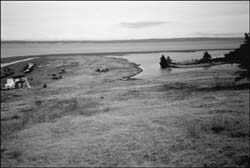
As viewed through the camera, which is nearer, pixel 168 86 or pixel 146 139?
pixel 146 139

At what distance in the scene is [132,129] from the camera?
18.0 m

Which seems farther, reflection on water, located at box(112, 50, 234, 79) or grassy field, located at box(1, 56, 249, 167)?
reflection on water, located at box(112, 50, 234, 79)

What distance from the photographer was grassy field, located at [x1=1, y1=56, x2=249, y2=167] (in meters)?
13.8

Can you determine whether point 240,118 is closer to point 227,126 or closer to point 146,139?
point 227,126

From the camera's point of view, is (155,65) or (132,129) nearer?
(132,129)

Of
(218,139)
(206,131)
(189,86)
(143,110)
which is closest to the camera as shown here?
(218,139)

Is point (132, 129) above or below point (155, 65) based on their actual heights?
below

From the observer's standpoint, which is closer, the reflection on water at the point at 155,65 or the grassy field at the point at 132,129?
the grassy field at the point at 132,129

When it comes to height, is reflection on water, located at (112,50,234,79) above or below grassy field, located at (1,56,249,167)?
above

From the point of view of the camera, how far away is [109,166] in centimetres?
1299

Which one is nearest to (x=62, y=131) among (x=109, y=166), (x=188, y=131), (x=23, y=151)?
(x=23, y=151)

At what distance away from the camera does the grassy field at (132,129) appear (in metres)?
13.8

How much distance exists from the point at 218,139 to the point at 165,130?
4.37 meters

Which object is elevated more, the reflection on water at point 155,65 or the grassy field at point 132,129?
the reflection on water at point 155,65
